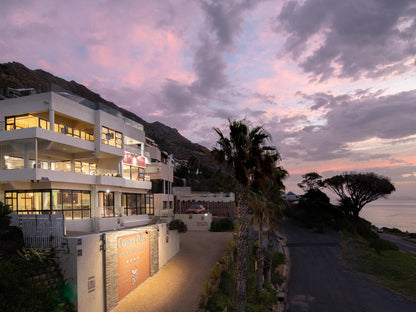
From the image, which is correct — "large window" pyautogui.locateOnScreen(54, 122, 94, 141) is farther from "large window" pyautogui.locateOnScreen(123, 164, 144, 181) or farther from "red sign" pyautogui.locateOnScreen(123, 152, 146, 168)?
"large window" pyautogui.locateOnScreen(123, 164, 144, 181)

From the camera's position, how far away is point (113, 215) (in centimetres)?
2747

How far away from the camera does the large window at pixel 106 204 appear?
86.5ft

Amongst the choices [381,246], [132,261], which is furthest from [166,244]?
[381,246]

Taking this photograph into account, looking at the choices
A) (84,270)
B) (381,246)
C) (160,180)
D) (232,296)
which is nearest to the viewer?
(84,270)

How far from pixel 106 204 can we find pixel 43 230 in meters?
11.4

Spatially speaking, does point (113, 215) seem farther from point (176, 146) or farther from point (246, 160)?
point (176, 146)

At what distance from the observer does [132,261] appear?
68.8 feet

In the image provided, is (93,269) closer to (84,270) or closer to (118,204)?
(84,270)

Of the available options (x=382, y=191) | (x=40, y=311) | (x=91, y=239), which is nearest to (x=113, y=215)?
(x=91, y=239)

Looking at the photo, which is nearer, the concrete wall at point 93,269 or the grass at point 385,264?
the concrete wall at point 93,269

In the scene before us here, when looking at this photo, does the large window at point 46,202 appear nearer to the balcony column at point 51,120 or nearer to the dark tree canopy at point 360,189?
the balcony column at point 51,120

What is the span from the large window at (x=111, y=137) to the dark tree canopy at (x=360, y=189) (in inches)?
2091

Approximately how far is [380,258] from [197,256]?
29.0 metres

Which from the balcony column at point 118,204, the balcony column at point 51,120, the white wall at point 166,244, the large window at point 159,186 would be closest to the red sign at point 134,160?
the balcony column at point 118,204
